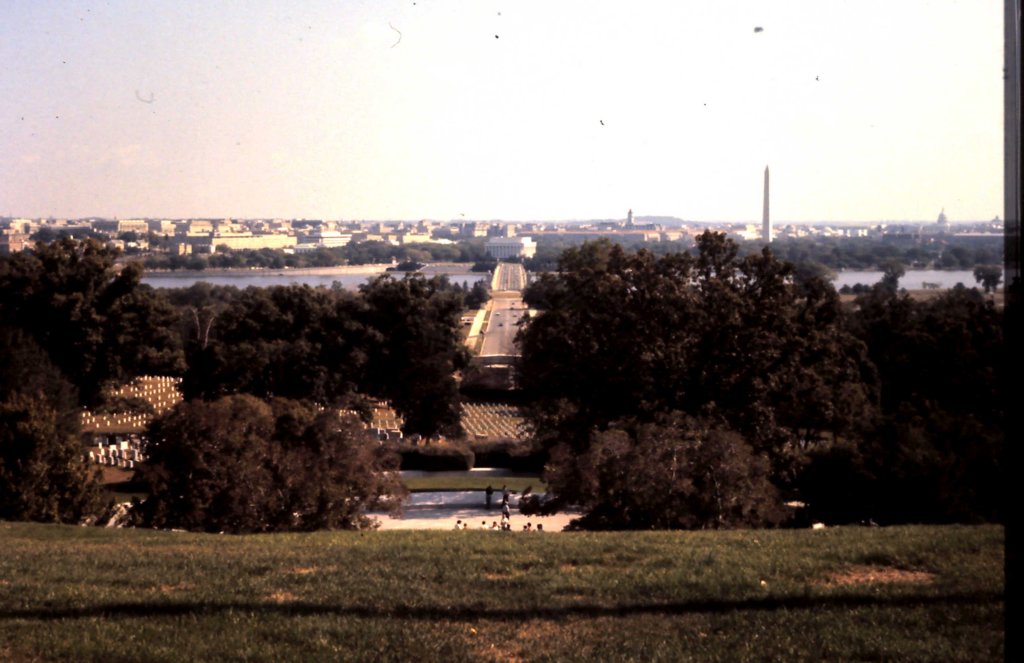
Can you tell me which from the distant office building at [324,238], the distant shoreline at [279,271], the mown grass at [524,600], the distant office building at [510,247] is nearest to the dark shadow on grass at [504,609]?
the mown grass at [524,600]

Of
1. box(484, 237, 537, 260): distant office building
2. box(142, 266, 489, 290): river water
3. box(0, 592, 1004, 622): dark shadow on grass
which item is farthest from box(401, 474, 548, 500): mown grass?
box(484, 237, 537, 260): distant office building

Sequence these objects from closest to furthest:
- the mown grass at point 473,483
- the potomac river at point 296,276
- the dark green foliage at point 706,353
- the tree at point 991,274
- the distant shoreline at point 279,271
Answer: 1. the tree at point 991,274
2. the dark green foliage at point 706,353
3. the mown grass at point 473,483
4. the potomac river at point 296,276
5. the distant shoreline at point 279,271

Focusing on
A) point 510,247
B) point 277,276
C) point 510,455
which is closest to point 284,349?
point 510,455

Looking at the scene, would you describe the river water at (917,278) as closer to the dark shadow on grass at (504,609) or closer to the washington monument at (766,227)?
the washington monument at (766,227)

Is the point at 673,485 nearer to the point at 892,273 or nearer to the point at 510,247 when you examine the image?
the point at 892,273

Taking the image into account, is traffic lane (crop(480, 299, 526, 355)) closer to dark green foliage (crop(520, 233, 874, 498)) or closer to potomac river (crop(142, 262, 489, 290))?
potomac river (crop(142, 262, 489, 290))

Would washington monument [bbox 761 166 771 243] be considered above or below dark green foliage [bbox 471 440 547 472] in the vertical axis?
above

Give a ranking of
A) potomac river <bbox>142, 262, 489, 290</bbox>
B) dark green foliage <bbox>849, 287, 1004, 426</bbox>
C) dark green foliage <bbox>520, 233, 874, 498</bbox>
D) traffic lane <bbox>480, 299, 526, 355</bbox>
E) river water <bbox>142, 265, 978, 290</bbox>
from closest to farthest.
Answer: dark green foliage <bbox>849, 287, 1004, 426</bbox>, dark green foliage <bbox>520, 233, 874, 498</bbox>, traffic lane <bbox>480, 299, 526, 355</bbox>, river water <bbox>142, 265, 978, 290</bbox>, potomac river <bbox>142, 262, 489, 290</bbox>
